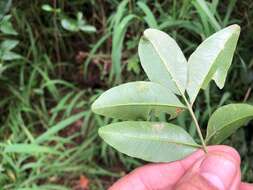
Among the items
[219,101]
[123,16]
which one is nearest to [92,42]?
[123,16]

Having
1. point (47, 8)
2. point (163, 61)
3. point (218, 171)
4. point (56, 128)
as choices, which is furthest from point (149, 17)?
point (218, 171)

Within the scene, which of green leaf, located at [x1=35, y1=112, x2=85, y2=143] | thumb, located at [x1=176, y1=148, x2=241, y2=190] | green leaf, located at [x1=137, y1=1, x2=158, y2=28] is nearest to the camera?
thumb, located at [x1=176, y1=148, x2=241, y2=190]

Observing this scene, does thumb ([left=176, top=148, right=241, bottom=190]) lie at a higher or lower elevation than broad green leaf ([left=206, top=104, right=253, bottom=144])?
lower

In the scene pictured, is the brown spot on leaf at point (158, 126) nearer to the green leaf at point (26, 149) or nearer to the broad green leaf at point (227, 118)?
the broad green leaf at point (227, 118)

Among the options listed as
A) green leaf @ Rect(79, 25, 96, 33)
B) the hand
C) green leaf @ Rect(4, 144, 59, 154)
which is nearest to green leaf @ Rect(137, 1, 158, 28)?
green leaf @ Rect(79, 25, 96, 33)

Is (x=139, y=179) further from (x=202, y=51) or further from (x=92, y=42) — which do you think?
(x=92, y=42)

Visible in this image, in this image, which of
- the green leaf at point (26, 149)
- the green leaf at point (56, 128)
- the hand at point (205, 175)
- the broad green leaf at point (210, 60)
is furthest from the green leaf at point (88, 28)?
the broad green leaf at point (210, 60)

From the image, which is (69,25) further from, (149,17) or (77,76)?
(149,17)

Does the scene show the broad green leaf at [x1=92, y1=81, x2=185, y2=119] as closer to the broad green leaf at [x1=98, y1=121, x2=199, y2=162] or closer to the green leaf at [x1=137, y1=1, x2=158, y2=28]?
the broad green leaf at [x1=98, y1=121, x2=199, y2=162]
